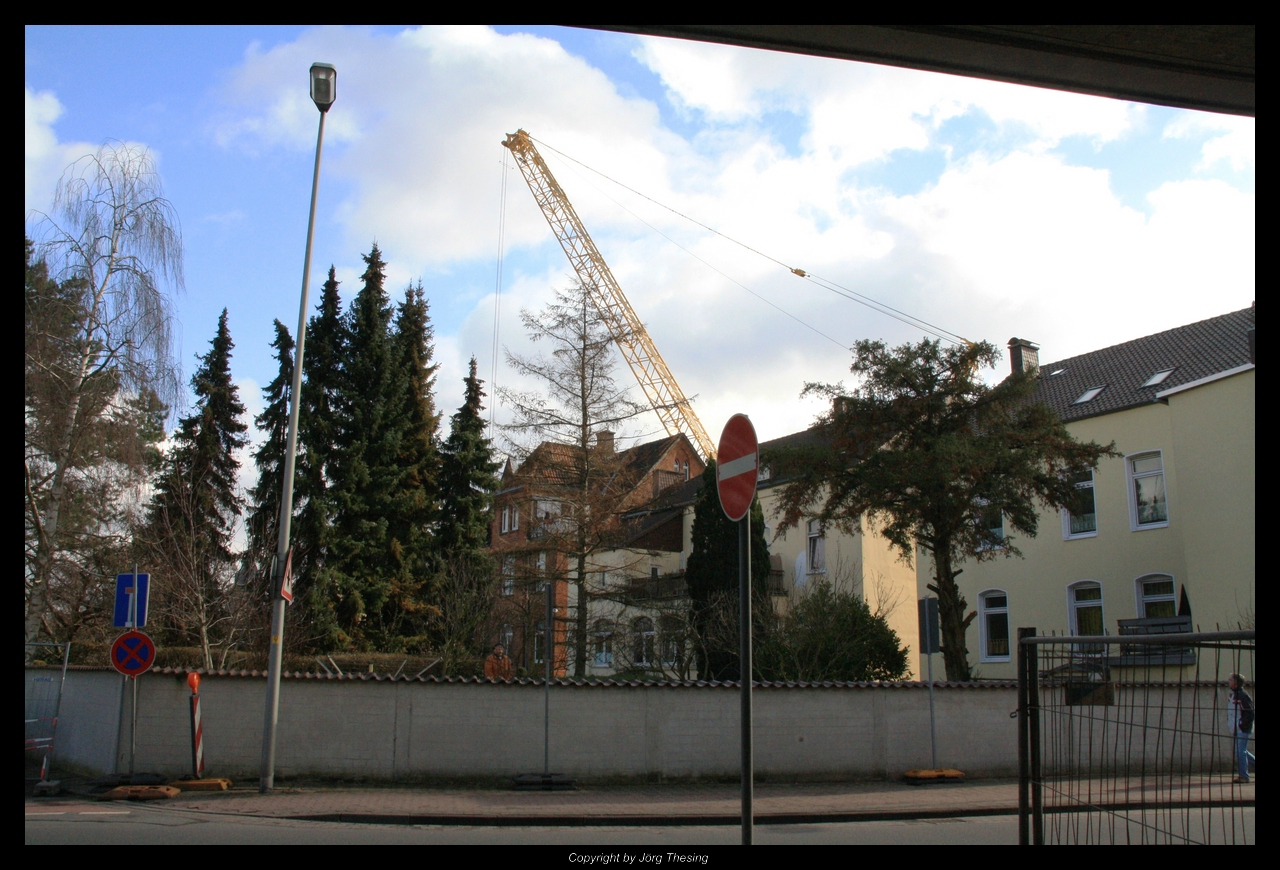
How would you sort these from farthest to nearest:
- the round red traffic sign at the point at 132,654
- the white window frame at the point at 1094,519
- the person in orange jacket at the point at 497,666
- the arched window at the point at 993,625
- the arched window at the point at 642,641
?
Result: the arched window at the point at 993,625 → the white window frame at the point at 1094,519 → the arched window at the point at 642,641 → the person in orange jacket at the point at 497,666 → the round red traffic sign at the point at 132,654

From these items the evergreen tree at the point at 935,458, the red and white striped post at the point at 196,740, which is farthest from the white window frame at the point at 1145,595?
the red and white striped post at the point at 196,740

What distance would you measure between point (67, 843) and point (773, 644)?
15280 millimetres

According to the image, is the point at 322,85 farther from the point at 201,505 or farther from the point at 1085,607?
the point at 1085,607

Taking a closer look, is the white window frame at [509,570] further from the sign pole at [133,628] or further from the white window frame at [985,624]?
the white window frame at [985,624]

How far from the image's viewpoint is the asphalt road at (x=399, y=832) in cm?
888

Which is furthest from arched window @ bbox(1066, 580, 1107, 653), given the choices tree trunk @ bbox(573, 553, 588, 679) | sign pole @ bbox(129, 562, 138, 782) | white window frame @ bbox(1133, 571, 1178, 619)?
sign pole @ bbox(129, 562, 138, 782)

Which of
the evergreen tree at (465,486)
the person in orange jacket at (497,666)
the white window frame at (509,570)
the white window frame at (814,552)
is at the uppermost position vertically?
the evergreen tree at (465,486)

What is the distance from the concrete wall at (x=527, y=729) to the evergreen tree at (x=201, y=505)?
21.1 feet

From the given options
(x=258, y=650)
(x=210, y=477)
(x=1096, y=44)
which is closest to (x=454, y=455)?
(x=210, y=477)

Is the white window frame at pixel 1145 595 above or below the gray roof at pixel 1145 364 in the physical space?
below

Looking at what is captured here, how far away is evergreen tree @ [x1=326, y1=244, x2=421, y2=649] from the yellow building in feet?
58.2

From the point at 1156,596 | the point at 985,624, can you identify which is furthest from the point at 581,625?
the point at 1156,596

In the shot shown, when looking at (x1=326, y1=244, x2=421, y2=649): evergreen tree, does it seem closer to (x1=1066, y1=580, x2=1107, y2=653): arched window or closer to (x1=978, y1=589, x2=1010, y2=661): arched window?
(x1=978, y1=589, x2=1010, y2=661): arched window
